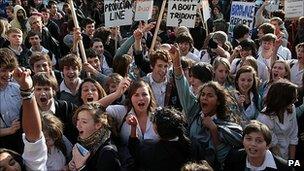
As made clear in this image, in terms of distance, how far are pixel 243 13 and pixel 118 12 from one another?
276 centimetres

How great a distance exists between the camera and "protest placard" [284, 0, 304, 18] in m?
8.49

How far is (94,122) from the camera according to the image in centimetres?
356

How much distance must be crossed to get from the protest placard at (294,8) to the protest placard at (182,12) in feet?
6.13

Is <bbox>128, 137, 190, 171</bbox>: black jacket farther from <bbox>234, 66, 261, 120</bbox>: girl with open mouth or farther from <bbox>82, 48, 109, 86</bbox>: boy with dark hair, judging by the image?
<bbox>82, 48, 109, 86</bbox>: boy with dark hair

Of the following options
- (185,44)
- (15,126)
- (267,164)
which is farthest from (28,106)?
(185,44)

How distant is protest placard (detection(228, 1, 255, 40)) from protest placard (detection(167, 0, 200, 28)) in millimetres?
1367

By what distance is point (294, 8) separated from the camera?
336 inches

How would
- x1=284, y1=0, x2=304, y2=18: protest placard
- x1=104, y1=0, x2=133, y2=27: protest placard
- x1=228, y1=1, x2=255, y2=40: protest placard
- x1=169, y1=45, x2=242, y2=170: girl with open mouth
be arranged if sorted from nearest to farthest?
x1=169, y1=45, x2=242, y2=170: girl with open mouth < x1=104, y1=0, x2=133, y2=27: protest placard < x1=284, y1=0, x2=304, y2=18: protest placard < x1=228, y1=1, x2=255, y2=40: protest placard

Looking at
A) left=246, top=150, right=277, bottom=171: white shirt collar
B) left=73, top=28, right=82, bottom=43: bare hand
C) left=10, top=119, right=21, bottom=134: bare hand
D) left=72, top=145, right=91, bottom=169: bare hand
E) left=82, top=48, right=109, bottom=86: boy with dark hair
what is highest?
left=73, top=28, right=82, bottom=43: bare hand

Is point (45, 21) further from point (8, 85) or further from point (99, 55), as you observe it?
point (8, 85)

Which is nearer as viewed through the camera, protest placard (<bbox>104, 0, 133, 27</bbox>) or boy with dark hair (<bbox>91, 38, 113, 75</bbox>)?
boy with dark hair (<bbox>91, 38, 113, 75</bbox>)

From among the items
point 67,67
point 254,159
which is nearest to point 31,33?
point 67,67

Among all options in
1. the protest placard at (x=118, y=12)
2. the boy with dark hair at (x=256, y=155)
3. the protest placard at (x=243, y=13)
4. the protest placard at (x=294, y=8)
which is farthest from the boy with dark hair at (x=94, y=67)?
the protest placard at (x=294, y=8)

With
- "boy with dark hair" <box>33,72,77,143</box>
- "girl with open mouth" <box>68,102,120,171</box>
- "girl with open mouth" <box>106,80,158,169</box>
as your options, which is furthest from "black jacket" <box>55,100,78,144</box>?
"girl with open mouth" <box>68,102,120,171</box>
